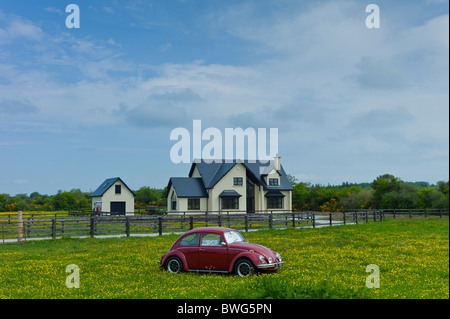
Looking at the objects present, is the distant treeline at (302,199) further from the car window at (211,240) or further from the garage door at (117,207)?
the car window at (211,240)

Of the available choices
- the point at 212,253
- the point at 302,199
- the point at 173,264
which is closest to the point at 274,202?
the point at 302,199

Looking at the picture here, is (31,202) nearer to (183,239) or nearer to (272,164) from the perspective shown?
(272,164)

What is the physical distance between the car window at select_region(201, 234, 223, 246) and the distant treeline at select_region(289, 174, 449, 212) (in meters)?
11.2

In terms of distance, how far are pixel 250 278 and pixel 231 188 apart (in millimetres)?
45306

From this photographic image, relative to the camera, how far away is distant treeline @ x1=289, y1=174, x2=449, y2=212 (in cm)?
2375

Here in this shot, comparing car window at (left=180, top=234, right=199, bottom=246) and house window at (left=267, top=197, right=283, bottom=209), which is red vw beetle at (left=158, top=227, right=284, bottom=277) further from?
house window at (left=267, top=197, right=283, bottom=209)

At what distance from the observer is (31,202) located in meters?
71.3

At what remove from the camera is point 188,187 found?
58.9 meters

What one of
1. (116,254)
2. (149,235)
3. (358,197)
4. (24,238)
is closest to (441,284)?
(116,254)

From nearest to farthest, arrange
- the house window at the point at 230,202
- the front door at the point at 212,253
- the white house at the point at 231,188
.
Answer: the front door at the point at 212,253, the white house at the point at 231,188, the house window at the point at 230,202

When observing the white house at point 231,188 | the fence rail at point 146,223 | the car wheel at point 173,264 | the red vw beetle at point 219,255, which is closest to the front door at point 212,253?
the red vw beetle at point 219,255

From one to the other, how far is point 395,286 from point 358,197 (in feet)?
165

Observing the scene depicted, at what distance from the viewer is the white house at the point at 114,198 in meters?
60.4

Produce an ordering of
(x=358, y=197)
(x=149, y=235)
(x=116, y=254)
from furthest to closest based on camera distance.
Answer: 1. (x=358, y=197)
2. (x=149, y=235)
3. (x=116, y=254)
